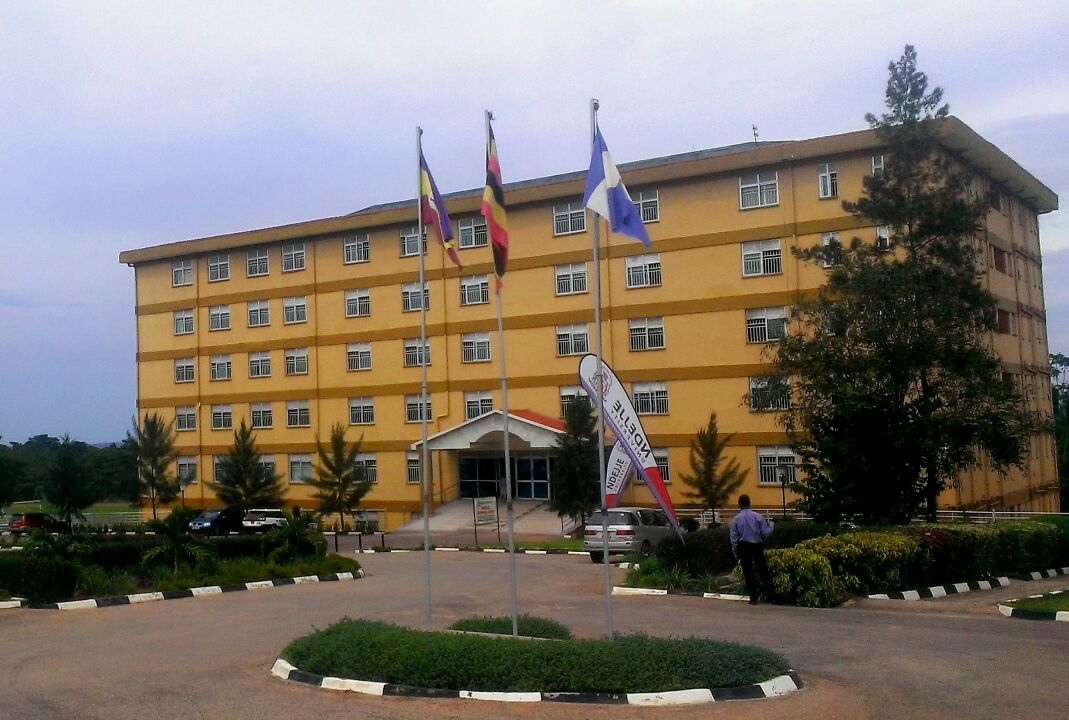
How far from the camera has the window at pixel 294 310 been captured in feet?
171

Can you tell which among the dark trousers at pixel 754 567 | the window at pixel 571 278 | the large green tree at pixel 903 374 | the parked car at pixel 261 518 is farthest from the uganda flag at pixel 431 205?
the parked car at pixel 261 518

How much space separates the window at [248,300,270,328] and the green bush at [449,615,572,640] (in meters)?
41.9

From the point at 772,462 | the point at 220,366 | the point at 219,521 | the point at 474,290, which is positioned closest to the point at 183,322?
the point at 220,366

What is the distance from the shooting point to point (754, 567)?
1730cm

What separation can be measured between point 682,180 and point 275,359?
22749 millimetres

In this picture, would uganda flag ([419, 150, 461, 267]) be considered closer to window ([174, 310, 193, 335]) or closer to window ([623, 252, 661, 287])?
window ([623, 252, 661, 287])

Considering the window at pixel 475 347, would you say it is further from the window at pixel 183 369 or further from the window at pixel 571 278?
the window at pixel 183 369

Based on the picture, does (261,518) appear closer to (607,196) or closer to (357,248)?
(357,248)

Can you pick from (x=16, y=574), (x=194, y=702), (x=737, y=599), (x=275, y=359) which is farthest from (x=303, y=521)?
(x=275, y=359)

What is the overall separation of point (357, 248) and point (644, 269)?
584 inches

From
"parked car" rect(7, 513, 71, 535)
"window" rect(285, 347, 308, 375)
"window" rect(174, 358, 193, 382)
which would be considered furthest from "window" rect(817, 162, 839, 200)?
"parked car" rect(7, 513, 71, 535)

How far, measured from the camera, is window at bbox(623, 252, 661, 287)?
4291 cm

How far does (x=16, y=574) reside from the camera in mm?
17953

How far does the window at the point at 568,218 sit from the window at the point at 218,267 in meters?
19.2
